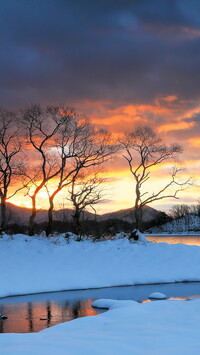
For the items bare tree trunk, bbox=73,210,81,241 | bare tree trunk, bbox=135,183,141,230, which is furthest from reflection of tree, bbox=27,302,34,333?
bare tree trunk, bbox=135,183,141,230

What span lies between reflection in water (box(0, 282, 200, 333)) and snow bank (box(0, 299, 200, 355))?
2616 mm

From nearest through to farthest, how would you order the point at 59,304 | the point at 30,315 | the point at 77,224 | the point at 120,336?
1. the point at 120,336
2. the point at 30,315
3. the point at 59,304
4. the point at 77,224

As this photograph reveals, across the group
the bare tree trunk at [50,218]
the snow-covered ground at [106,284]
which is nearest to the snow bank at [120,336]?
the snow-covered ground at [106,284]

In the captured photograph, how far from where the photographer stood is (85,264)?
22594 millimetres

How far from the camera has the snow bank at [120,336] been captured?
23.5 ft

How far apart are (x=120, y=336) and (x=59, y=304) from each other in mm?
7704

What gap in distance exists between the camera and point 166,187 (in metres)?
34.0

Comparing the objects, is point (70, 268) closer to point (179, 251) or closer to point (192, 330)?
point (179, 251)

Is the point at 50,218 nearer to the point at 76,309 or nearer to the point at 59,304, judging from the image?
the point at 59,304

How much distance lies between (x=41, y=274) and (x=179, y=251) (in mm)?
9773

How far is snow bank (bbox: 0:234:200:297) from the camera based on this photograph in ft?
64.7

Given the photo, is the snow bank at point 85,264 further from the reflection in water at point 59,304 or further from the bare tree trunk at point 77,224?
the bare tree trunk at point 77,224

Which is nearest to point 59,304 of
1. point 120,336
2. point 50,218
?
point 120,336

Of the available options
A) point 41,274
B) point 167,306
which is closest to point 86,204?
point 41,274
